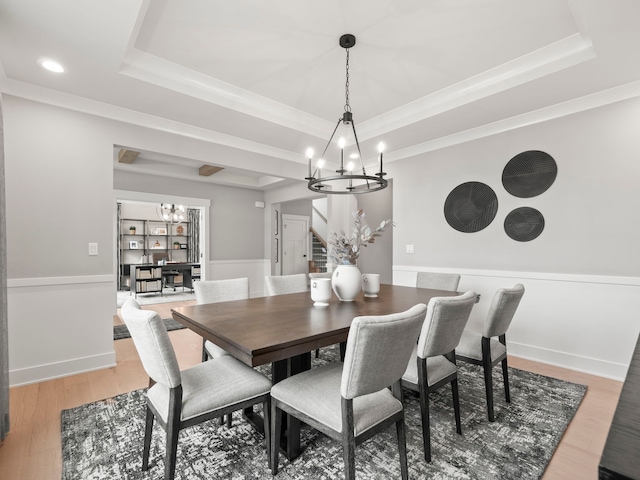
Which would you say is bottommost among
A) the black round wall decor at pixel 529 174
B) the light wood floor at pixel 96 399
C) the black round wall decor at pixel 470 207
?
the light wood floor at pixel 96 399

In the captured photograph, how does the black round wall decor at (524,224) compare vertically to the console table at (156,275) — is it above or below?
above

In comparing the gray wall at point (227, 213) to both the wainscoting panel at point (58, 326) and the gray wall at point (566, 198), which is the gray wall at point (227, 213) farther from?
the gray wall at point (566, 198)

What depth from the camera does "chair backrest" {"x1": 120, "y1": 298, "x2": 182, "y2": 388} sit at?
1358 mm

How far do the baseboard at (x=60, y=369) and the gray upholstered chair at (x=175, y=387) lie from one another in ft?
5.95

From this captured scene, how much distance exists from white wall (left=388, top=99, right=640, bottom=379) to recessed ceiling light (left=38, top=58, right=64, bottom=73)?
3.84m

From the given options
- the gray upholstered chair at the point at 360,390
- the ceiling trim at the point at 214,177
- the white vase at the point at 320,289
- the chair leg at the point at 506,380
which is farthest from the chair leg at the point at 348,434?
the ceiling trim at the point at 214,177

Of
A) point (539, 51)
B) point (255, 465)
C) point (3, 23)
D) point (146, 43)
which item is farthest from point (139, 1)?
point (539, 51)

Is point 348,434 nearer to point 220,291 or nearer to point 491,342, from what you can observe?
point 491,342

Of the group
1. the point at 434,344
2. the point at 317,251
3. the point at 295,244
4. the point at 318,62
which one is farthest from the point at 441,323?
the point at 317,251

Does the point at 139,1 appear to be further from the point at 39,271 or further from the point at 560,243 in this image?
the point at 560,243

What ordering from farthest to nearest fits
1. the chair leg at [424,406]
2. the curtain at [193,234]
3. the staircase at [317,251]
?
the curtain at [193,234]
the staircase at [317,251]
the chair leg at [424,406]

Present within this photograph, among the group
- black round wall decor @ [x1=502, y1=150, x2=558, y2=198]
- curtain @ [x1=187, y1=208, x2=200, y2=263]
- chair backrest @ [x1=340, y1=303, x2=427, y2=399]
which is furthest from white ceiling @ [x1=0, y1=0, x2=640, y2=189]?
curtain @ [x1=187, y1=208, x2=200, y2=263]

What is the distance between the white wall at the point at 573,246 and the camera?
2.79m

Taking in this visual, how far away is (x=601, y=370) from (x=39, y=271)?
496cm
